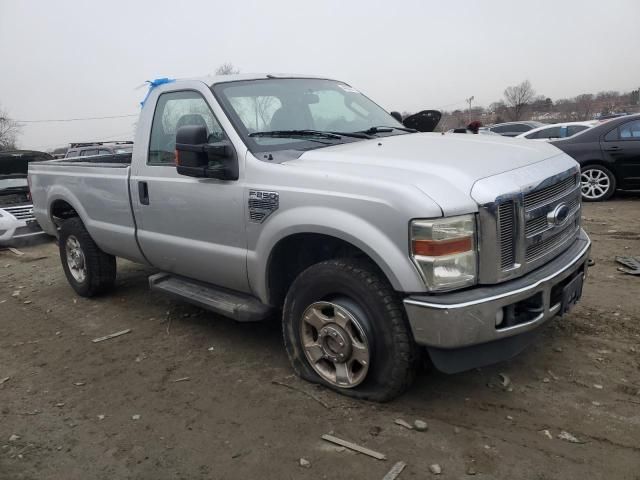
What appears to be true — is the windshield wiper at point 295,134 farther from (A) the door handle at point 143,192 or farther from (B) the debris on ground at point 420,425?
(B) the debris on ground at point 420,425

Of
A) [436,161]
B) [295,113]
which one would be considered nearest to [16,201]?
[295,113]

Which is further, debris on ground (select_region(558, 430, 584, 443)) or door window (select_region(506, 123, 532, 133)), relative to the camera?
door window (select_region(506, 123, 532, 133))

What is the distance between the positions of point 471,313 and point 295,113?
6.83 ft

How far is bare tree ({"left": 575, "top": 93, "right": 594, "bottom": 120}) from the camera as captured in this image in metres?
41.1

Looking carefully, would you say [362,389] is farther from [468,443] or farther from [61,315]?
[61,315]

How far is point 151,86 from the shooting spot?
4.54 metres

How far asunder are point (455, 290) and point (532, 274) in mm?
523

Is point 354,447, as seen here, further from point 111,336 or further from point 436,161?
point 111,336

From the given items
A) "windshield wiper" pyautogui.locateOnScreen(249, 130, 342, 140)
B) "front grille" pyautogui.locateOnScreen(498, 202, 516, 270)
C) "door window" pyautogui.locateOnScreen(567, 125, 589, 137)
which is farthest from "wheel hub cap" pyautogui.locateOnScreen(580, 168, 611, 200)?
"front grille" pyautogui.locateOnScreen(498, 202, 516, 270)

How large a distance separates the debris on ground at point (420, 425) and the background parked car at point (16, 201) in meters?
8.22

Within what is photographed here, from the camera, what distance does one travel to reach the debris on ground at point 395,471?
2.56 metres

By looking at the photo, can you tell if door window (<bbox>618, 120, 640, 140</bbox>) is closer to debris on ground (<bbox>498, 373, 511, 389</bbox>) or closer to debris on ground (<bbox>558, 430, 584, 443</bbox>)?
debris on ground (<bbox>498, 373, 511, 389</bbox>)

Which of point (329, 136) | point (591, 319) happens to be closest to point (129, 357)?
point (329, 136)

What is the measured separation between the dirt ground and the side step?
0.42 m
